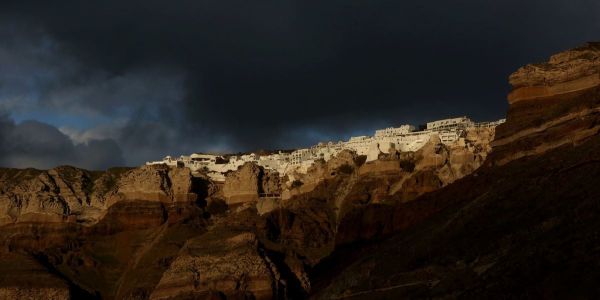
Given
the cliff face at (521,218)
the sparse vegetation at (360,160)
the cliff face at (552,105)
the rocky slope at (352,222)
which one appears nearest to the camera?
the cliff face at (521,218)

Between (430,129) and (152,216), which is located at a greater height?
(430,129)

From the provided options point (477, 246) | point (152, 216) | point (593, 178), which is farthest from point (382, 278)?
point (152, 216)

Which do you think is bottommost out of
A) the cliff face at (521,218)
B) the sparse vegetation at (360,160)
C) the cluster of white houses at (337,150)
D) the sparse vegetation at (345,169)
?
the cliff face at (521,218)

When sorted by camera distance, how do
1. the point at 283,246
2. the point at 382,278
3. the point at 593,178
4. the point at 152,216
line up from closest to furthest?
1. the point at 593,178
2. the point at 382,278
3. the point at 283,246
4. the point at 152,216

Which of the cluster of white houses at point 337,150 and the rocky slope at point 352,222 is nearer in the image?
the rocky slope at point 352,222

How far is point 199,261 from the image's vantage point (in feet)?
401

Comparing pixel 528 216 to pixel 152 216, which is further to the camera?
pixel 152 216

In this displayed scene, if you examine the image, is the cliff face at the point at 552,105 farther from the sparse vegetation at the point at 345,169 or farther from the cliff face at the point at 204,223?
the sparse vegetation at the point at 345,169

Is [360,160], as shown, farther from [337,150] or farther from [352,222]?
[352,222]

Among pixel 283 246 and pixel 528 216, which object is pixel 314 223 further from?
pixel 528 216

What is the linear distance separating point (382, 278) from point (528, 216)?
1339cm

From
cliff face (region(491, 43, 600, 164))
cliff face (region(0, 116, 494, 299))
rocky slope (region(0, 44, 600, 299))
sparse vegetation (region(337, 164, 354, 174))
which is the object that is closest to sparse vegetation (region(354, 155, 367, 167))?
cliff face (region(0, 116, 494, 299))

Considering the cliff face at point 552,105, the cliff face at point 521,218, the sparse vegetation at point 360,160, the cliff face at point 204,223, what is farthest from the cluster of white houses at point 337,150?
the cliff face at point 552,105

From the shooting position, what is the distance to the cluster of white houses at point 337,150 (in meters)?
145
